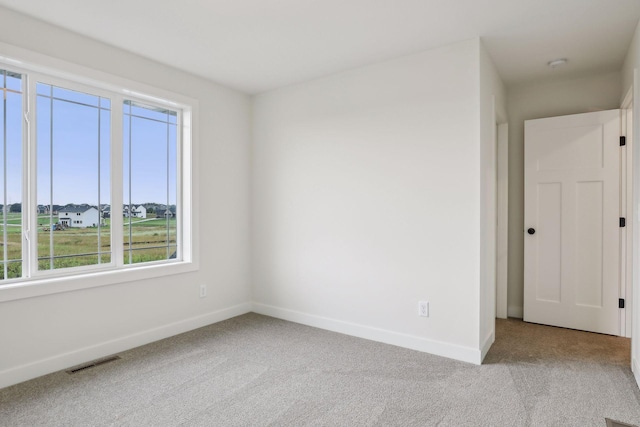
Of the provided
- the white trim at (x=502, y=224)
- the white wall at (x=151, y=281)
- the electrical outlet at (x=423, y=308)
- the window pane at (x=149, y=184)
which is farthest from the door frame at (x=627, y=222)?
the window pane at (x=149, y=184)

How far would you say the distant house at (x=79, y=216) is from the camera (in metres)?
2.78

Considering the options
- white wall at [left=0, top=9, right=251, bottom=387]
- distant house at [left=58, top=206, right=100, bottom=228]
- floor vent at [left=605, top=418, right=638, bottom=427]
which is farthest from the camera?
distant house at [left=58, top=206, right=100, bottom=228]

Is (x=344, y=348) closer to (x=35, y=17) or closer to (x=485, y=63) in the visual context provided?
(x=485, y=63)

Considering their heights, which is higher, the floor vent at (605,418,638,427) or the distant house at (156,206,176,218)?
the distant house at (156,206,176,218)

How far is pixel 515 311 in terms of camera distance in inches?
154

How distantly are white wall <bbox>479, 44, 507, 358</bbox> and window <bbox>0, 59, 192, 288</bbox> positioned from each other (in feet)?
8.64

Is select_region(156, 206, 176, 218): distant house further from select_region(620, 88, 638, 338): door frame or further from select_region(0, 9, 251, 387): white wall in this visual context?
select_region(620, 88, 638, 338): door frame

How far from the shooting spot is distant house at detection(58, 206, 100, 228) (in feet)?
9.12

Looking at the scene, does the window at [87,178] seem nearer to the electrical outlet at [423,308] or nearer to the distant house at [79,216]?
the distant house at [79,216]

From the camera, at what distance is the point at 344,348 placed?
3.04 metres

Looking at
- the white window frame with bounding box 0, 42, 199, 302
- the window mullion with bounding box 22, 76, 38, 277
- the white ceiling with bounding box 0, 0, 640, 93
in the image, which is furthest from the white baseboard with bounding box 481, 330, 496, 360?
the window mullion with bounding box 22, 76, 38, 277

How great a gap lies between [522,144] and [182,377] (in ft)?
12.7

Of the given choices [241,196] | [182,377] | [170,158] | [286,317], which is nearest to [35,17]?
[170,158]

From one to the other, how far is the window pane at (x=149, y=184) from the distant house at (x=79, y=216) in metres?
0.25
